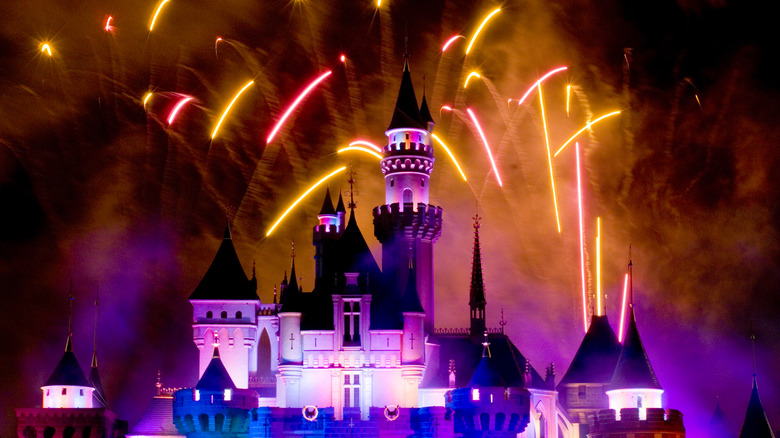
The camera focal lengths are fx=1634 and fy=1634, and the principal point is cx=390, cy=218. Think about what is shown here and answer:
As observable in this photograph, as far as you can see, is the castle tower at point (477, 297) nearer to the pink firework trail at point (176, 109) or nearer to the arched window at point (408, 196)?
the arched window at point (408, 196)

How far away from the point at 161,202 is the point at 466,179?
59.9 feet

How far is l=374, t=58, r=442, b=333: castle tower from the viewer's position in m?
93.1

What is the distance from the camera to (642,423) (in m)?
87.9

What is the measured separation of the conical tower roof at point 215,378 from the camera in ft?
290

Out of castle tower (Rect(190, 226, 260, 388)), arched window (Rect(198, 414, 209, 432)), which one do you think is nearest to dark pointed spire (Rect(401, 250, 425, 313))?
castle tower (Rect(190, 226, 260, 388))

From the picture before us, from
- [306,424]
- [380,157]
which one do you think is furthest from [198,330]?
[380,157]

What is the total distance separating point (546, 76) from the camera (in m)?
94.6

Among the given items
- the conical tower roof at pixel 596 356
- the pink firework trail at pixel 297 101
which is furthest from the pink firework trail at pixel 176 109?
the conical tower roof at pixel 596 356

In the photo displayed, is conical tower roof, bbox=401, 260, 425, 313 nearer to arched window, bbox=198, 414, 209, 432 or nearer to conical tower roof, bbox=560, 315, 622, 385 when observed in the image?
conical tower roof, bbox=560, 315, 622, 385

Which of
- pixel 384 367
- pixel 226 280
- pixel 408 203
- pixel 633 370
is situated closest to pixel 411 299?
pixel 384 367

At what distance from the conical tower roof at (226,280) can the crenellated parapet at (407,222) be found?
323 inches

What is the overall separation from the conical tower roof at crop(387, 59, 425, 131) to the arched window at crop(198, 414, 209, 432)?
19.9 m

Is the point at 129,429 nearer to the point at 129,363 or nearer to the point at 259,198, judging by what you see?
the point at 129,363

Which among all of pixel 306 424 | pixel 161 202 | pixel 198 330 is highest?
pixel 161 202
